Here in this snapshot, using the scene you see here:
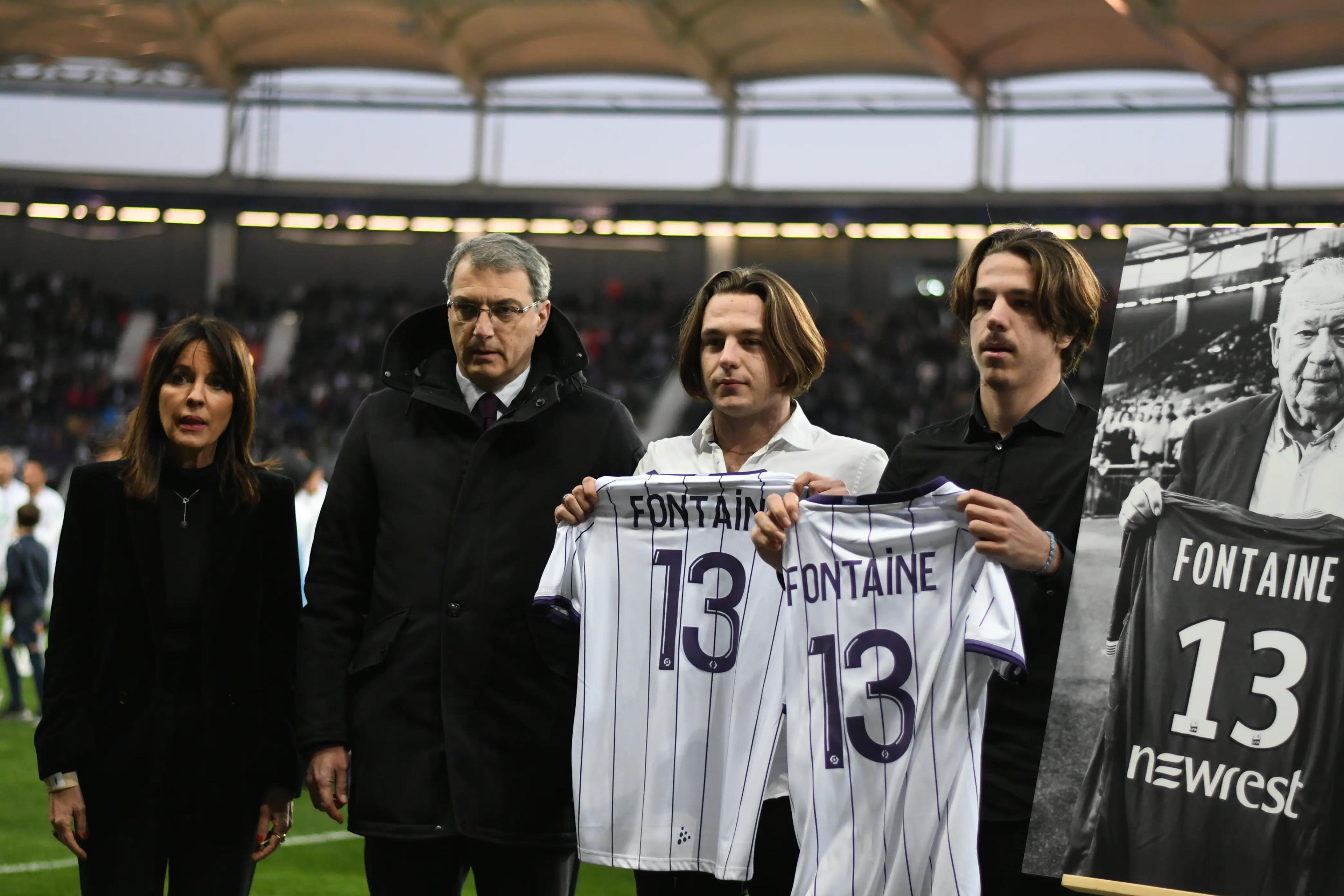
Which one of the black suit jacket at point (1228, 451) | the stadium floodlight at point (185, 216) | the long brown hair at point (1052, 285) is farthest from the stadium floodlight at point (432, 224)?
the black suit jacket at point (1228, 451)

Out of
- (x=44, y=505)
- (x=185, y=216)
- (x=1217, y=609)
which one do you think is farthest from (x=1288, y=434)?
(x=185, y=216)

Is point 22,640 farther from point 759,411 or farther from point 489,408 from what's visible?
point 759,411

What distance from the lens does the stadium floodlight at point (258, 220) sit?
3381cm

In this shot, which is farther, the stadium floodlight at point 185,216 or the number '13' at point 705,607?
the stadium floodlight at point 185,216

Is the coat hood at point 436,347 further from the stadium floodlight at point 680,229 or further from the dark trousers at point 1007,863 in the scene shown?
the stadium floodlight at point 680,229

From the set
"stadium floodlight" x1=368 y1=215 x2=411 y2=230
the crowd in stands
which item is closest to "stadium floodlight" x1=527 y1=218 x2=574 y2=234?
"stadium floodlight" x1=368 y1=215 x2=411 y2=230

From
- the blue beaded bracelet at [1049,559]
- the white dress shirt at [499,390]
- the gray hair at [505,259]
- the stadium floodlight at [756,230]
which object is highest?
the stadium floodlight at [756,230]

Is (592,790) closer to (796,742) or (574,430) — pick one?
(796,742)

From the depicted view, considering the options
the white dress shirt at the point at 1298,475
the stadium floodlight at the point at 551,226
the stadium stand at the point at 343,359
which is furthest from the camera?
the stadium floodlight at the point at 551,226

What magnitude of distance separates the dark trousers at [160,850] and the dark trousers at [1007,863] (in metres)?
1.84

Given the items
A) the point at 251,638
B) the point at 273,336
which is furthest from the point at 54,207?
the point at 251,638

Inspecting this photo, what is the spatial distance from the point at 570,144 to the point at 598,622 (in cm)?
2973

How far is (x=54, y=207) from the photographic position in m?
33.1

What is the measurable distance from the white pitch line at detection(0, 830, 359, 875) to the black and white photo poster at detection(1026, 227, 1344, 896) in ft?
13.4
